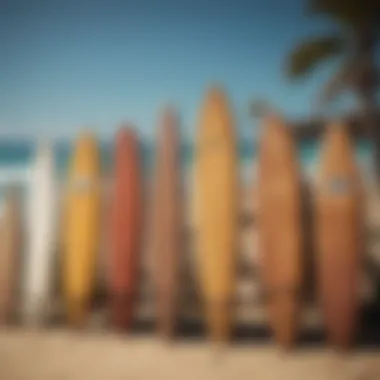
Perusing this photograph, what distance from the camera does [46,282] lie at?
1.28m

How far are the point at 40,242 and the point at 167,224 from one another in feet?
0.92

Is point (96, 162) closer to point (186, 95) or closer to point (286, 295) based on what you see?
point (186, 95)

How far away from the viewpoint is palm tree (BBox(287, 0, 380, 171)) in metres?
1.20

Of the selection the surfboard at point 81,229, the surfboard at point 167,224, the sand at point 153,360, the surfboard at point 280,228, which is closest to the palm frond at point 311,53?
the surfboard at point 280,228

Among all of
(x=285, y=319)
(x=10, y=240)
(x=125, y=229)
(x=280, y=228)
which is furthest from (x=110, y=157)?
(x=285, y=319)

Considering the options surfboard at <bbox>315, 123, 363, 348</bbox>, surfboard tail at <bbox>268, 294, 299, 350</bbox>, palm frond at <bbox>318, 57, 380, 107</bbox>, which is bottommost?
surfboard tail at <bbox>268, 294, 299, 350</bbox>

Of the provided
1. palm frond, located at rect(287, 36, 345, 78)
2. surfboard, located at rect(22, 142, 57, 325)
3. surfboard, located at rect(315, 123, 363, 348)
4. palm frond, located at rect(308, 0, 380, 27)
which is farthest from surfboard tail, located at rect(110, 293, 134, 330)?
palm frond, located at rect(308, 0, 380, 27)

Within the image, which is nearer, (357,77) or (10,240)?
(357,77)

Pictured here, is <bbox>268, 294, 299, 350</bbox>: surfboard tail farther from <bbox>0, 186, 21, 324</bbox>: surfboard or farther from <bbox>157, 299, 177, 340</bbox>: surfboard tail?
<bbox>0, 186, 21, 324</bbox>: surfboard

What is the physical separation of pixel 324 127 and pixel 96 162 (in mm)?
486

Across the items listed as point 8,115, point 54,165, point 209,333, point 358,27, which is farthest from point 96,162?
point 358,27

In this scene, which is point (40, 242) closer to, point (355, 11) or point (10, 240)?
point (10, 240)

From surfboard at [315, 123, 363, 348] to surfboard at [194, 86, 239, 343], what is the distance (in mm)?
178

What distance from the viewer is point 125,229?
128 cm
